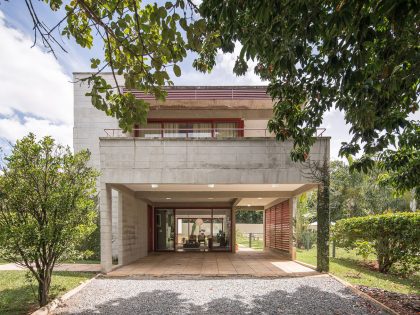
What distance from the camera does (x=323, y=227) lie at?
1044cm

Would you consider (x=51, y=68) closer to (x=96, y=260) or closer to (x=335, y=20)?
(x=335, y=20)

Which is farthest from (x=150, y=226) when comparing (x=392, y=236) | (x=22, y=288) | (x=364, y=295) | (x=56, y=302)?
(x=364, y=295)

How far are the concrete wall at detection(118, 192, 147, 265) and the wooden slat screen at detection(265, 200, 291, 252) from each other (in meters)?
7.07

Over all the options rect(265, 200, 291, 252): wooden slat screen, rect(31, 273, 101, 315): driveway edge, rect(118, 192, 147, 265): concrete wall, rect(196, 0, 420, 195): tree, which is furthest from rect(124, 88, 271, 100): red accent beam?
rect(31, 273, 101, 315): driveway edge

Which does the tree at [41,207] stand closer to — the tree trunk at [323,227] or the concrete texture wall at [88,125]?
the tree trunk at [323,227]

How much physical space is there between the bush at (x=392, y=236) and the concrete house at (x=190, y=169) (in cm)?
250

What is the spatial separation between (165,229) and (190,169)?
987cm

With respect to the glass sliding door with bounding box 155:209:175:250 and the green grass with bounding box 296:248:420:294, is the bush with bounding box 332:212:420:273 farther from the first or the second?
the glass sliding door with bounding box 155:209:175:250

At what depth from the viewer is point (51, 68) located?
6.10m

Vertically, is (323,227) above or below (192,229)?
above

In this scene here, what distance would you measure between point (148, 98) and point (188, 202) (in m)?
7.96

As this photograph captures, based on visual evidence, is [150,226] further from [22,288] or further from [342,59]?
[342,59]

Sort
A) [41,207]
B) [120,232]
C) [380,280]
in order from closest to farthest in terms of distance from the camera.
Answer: [41,207], [380,280], [120,232]

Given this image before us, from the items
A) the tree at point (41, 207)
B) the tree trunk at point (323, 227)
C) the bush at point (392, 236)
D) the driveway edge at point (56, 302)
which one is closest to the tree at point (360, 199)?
the bush at point (392, 236)
